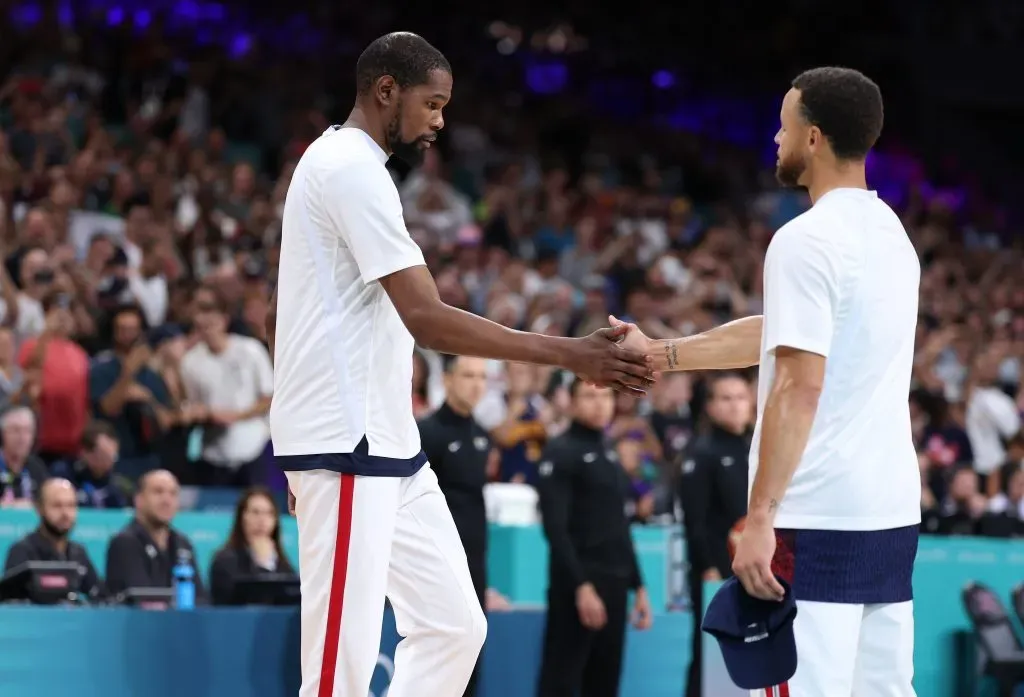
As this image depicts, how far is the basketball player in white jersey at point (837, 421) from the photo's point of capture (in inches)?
173

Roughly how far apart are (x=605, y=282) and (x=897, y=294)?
13.0m

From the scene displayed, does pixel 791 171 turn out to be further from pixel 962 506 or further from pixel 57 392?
pixel 962 506

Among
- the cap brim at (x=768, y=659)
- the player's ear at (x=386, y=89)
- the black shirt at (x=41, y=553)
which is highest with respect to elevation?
the player's ear at (x=386, y=89)

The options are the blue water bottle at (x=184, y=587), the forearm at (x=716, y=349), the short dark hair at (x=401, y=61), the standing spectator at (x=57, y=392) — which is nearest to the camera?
the short dark hair at (x=401, y=61)

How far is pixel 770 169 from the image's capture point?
24875mm

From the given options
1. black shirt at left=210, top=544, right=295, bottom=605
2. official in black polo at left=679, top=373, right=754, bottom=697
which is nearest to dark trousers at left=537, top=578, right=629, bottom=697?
official in black polo at left=679, top=373, right=754, bottom=697

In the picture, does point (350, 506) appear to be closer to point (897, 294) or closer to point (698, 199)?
point (897, 294)

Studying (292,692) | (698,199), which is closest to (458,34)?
(698,199)

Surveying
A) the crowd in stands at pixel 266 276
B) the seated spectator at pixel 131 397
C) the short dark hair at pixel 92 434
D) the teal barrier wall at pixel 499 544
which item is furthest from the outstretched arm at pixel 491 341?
the seated spectator at pixel 131 397

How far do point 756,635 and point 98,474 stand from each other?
7.91m

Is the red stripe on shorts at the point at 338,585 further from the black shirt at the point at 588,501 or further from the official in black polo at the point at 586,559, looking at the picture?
the black shirt at the point at 588,501

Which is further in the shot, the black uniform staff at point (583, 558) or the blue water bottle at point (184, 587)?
the black uniform staff at point (583, 558)

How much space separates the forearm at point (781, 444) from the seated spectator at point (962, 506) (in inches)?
381

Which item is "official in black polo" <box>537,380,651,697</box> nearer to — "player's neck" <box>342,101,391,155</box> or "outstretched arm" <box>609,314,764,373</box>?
"outstretched arm" <box>609,314,764,373</box>
